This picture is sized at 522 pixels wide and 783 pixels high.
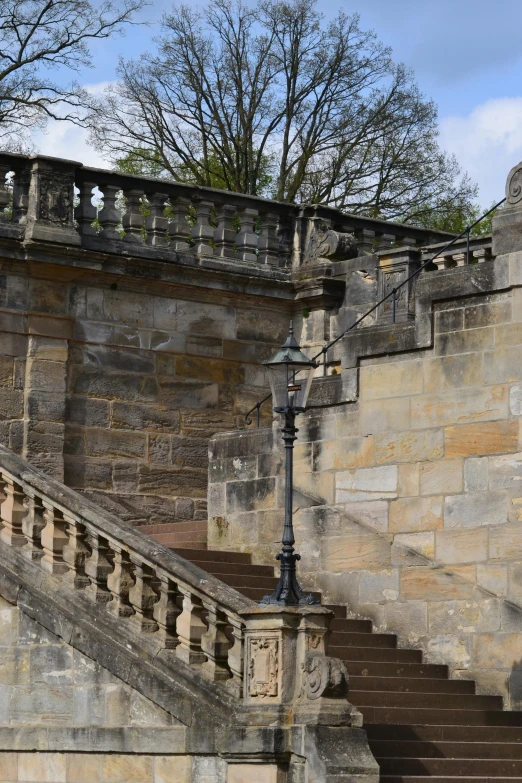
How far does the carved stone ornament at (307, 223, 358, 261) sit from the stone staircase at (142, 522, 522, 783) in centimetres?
447

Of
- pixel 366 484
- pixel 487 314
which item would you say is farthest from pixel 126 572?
pixel 487 314

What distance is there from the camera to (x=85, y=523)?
46.8 ft

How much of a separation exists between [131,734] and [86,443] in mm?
6021

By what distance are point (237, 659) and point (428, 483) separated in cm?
417

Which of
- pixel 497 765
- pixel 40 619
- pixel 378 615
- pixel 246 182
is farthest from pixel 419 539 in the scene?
pixel 246 182

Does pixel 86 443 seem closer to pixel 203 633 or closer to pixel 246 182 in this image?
pixel 203 633

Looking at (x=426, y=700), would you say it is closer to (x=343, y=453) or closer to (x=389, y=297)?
(x=343, y=453)

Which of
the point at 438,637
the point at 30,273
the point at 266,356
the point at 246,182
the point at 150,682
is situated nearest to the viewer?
the point at 150,682

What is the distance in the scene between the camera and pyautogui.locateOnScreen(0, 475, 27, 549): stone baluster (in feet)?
48.6

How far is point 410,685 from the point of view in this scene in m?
15.8

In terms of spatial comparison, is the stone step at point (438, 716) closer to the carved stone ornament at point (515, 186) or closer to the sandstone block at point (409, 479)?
the sandstone block at point (409, 479)

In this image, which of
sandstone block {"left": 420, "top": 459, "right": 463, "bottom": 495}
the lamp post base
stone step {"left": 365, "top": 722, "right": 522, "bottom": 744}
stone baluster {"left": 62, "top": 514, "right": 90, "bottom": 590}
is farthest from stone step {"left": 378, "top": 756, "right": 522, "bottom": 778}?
sandstone block {"left": 420, "top": 459, "right": 463, "bottom": 495}

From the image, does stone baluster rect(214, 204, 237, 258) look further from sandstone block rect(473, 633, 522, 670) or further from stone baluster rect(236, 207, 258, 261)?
sandstone block rect(473, 633, 522, 670)

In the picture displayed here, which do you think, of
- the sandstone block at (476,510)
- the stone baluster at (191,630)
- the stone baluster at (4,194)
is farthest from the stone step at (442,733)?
the stone baluster at (4,194)
